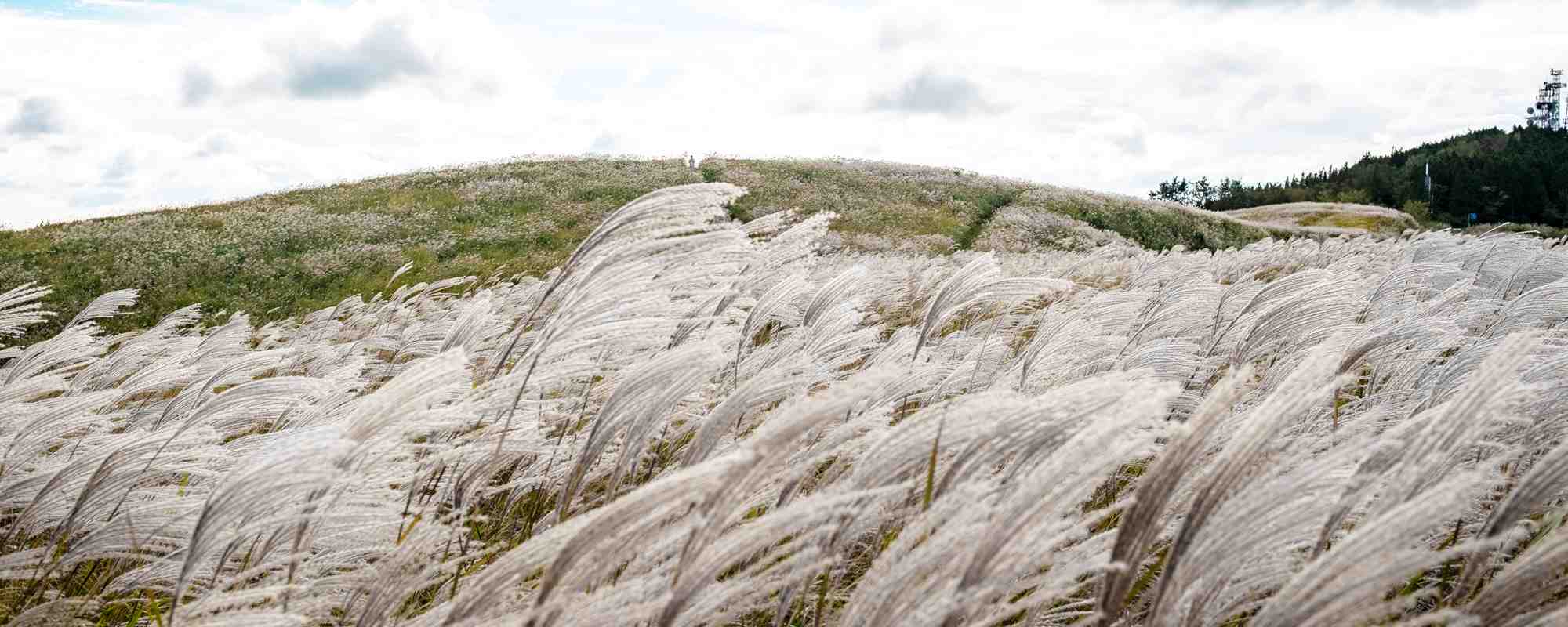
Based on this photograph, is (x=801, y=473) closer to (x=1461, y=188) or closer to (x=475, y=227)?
(x=475, y=227)

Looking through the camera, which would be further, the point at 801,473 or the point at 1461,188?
the point at 1461,188

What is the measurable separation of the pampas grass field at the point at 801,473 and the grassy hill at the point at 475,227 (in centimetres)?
1581

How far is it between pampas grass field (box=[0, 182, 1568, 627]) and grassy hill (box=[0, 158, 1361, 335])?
1581 cm

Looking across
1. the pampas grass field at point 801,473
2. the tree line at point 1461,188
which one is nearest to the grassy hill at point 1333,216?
the tree line at point 1461,188

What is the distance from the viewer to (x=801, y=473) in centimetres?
178

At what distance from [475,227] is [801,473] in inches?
1109

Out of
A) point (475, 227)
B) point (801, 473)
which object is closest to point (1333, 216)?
point (475, 227)

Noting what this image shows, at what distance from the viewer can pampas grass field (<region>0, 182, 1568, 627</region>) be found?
1.42 m

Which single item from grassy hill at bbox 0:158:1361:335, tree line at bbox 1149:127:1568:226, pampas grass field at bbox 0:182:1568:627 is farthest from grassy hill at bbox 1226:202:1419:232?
pampas grass field at bbox 0:182:1568:627

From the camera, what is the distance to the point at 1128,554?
1409 mm

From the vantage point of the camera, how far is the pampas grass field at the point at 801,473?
1419 mm

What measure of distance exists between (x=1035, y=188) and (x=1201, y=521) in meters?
42.5

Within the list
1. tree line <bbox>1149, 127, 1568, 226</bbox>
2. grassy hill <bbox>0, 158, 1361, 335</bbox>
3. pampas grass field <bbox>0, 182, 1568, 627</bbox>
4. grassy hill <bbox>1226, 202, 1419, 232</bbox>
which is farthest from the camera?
tree line <bbox>1149, 127, 1568, 226</bbox>

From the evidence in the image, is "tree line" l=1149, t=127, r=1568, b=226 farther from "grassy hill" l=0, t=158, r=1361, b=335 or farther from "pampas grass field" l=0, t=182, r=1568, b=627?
"pampas grass field" l=0, t=182, r=1568, b=627
